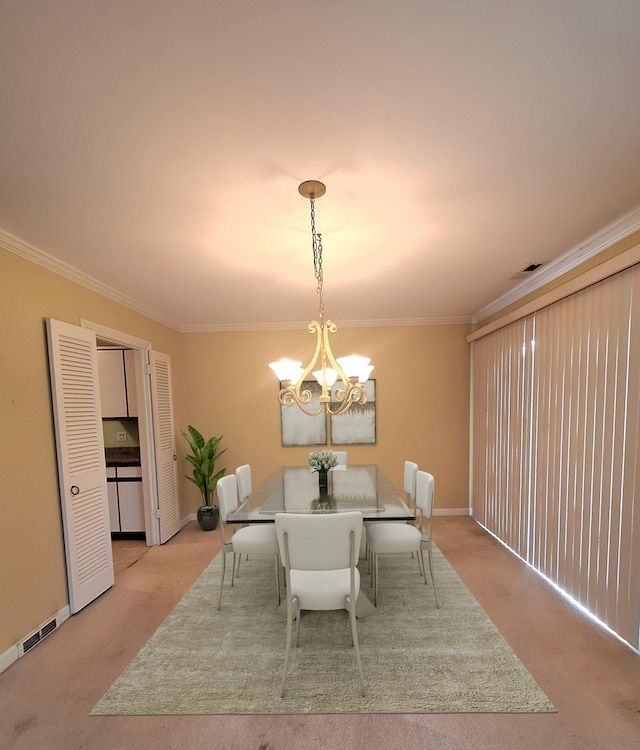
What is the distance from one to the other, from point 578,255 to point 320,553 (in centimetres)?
254

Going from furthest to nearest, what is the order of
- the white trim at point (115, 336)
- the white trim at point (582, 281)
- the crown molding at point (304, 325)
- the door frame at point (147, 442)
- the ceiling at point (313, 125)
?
the crown molding at point (304, 325), the door frame at point (147, 442), the white trim at point (115, 336), the white trim at point (582, 281), the ceiling at point (313, 125)

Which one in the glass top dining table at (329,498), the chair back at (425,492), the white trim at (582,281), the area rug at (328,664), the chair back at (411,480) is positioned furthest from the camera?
the chair back at (411,480)

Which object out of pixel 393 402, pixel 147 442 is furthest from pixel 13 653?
pixel 393 402

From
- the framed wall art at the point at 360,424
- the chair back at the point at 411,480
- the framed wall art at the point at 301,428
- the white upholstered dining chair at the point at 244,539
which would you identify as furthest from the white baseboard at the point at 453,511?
the white upholstered dining chair at the point at 244,539

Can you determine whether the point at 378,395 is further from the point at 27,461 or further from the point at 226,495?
the point at 27,461

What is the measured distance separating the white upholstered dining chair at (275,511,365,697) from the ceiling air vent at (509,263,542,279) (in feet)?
7.50

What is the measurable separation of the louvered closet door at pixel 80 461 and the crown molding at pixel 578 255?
11.6 feet

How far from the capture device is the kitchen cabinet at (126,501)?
3828 millimetres

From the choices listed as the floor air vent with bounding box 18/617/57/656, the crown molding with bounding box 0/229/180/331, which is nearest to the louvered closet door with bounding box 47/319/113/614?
the floor air vent with bounding box 18/617/57/656

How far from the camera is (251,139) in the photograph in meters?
1.28

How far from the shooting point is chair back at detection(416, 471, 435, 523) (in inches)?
102

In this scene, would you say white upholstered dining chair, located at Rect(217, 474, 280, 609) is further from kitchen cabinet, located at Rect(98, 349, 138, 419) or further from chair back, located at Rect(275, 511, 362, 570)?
kitchen cabinet, located at Rect(98, 349, 138, 419)

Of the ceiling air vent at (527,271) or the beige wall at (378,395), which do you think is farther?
the beige wall at (378,395)

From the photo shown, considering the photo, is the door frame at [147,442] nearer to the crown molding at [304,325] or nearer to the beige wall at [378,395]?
the beige wall at [378,395]
